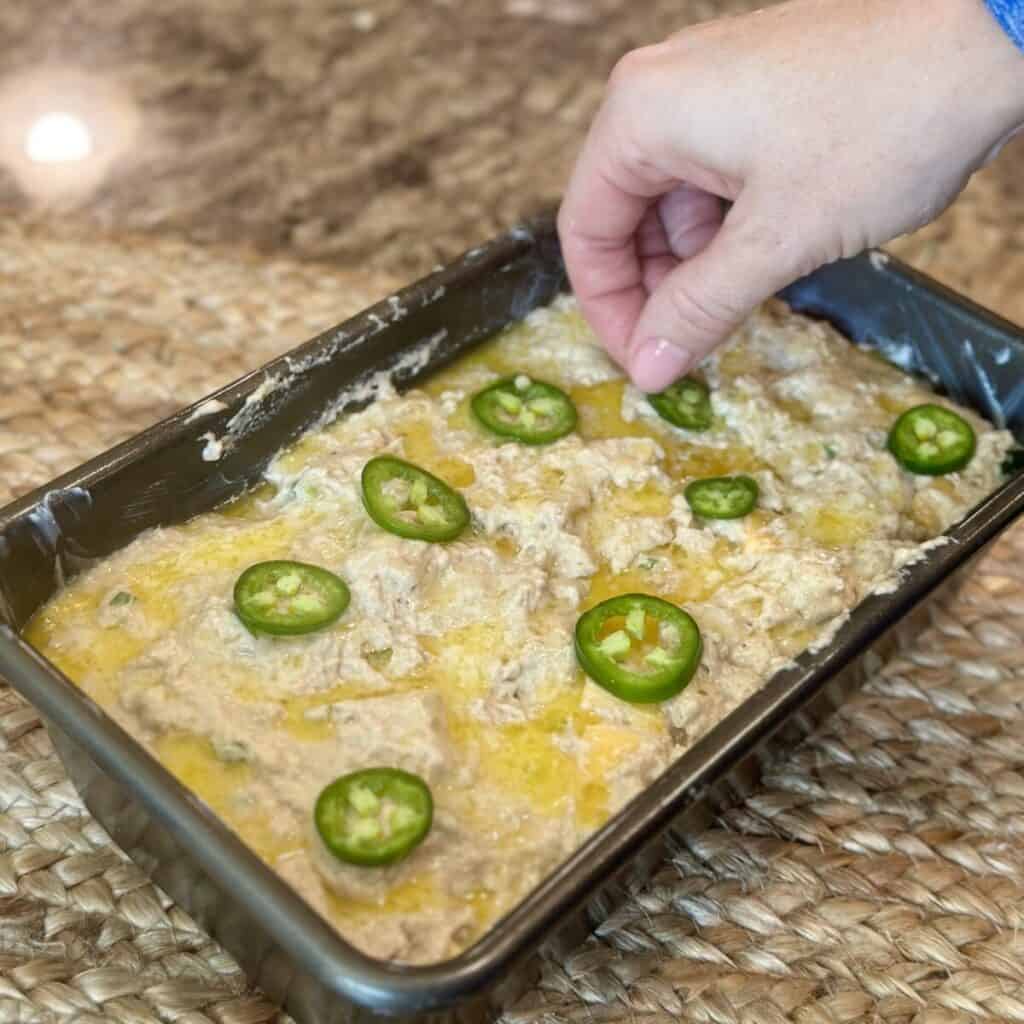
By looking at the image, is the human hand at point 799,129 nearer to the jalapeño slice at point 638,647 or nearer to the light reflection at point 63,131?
the jalapeño slice at point 638,647

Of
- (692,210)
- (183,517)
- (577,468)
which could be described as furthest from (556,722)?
(692,210)

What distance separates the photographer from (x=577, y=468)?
91.4 inches

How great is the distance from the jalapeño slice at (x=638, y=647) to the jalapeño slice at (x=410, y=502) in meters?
0.27

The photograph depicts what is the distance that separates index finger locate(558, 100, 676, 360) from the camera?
7.48ft

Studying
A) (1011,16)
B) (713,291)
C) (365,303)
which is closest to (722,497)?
(713,291)

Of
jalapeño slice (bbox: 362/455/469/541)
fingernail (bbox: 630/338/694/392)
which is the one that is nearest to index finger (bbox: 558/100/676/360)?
fingernail (bbox: 630/338/694/392)

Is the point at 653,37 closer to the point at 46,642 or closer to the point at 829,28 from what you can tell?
the point at 829,28

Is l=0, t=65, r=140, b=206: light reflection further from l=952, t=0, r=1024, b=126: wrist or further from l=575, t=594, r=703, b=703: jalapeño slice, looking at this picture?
l=952, t=0, r=1024, b=126: wrist

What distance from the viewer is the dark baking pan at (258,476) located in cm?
160

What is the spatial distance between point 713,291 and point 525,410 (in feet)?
1.38

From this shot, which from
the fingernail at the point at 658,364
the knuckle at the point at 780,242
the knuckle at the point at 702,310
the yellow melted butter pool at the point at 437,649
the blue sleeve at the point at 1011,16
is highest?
the blue sleeve at the point at 1011,16

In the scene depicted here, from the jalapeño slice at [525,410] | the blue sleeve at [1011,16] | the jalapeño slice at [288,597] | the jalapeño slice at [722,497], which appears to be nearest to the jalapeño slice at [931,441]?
the jalapeño slice at [722,497]

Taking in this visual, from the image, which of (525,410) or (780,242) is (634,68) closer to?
(780,242)

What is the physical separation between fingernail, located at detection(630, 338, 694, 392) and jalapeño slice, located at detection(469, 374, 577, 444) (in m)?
0.13
